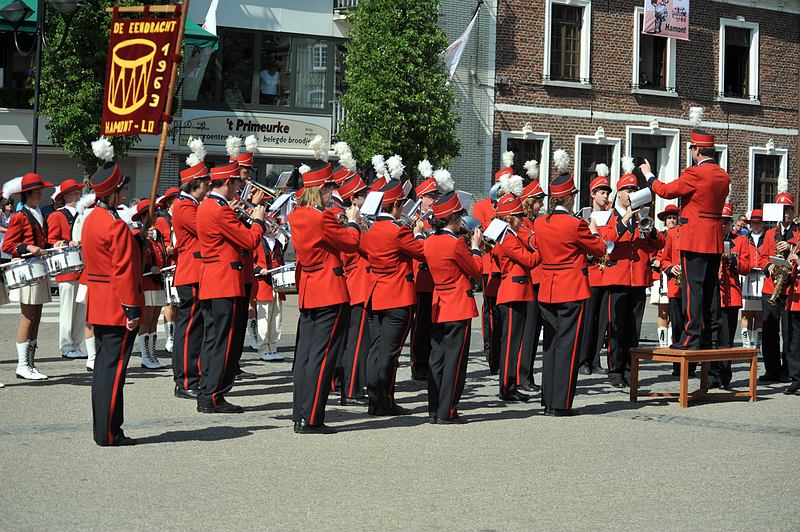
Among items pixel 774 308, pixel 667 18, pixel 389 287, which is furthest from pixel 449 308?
pixel 667 18

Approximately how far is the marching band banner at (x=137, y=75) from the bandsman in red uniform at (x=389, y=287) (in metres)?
2.84

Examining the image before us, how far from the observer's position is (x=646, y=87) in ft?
117

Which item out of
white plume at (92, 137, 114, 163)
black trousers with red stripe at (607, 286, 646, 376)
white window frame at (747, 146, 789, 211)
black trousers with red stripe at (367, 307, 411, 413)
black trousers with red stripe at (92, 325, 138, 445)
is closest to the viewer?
black trousers with red stripe at (92, 325, 138, 445)

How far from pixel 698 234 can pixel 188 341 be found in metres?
5.11

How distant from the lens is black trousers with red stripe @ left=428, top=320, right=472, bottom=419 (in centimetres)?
1034

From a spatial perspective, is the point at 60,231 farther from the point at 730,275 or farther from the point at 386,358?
the point at 730,275

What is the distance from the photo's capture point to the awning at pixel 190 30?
26.2m

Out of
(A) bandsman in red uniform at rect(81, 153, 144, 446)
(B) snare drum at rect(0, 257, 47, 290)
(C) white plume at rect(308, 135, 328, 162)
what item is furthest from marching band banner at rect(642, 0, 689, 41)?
(A) bandsman in red uniform at rect(81, 153, 144, 446)

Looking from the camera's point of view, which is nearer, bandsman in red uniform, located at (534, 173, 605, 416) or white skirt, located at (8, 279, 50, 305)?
bandsman in red uniform, located at (534, 173, 605, 416)

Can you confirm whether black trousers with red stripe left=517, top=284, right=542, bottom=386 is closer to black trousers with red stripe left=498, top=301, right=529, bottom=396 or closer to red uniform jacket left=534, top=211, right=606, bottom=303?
black trousers with red stripe left=498, top=301, right=529, bottom=396

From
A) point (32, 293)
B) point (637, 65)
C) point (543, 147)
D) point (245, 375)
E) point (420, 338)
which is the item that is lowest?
point (245, 375)

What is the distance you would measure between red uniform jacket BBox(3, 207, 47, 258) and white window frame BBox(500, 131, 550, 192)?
21431 millimetres

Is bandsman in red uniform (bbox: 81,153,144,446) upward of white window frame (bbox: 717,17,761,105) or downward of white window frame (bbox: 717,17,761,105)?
downward

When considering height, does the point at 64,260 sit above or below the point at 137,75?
below
